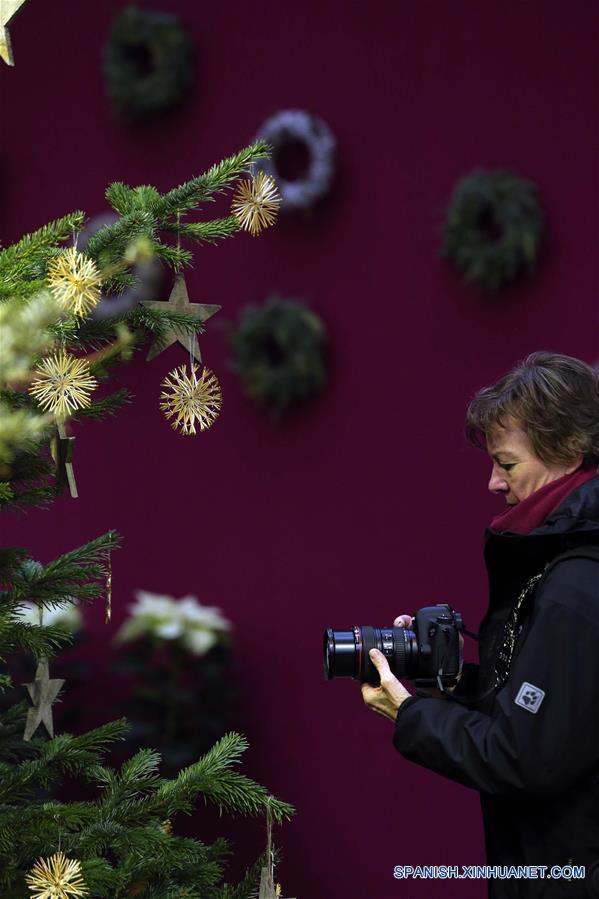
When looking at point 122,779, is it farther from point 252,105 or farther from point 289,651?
point 252,105

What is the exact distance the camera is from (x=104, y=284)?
158cm

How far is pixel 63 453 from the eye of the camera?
1560 mm

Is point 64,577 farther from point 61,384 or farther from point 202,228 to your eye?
point 202,228

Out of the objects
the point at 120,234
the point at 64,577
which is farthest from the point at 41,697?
the point at 120,234

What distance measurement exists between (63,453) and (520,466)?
2.20 ft

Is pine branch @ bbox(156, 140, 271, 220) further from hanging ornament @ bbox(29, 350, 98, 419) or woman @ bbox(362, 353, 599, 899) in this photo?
woman @ bbox(362, 353, 599, 899)

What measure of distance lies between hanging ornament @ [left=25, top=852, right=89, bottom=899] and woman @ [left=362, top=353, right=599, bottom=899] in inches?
18.8

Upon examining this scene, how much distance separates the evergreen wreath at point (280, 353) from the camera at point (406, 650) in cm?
172

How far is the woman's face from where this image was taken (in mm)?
1744

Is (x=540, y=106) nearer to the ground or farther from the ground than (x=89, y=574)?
farther from the ground

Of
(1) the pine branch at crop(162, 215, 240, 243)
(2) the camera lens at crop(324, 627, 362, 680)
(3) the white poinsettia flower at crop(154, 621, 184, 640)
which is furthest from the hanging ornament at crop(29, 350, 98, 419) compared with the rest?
(3) the white poinsettia flower at crop(154, 621, 184, 640)

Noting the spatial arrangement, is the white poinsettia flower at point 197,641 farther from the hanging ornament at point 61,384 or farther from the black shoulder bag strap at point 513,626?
the hanging ornament at point 61,384

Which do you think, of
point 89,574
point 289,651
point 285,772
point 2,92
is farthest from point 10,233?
point 89,574

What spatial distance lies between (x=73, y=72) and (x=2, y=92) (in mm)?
258
